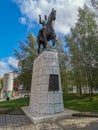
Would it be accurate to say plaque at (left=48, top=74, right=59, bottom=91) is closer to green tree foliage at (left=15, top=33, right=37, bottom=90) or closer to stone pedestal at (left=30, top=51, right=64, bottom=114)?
stone pedestal at (left=30, top=51, right=64, bottom=114)

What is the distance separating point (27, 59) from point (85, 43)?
32.6 ft

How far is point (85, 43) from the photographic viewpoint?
18359mm

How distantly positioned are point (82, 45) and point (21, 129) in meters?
13.3

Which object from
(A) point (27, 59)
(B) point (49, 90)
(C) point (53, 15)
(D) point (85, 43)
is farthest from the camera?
(A) point (27, 59)

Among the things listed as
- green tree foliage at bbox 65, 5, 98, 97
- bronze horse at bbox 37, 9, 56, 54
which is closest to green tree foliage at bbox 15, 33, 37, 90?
green tree foliage at bbox 65, 5, 98, 97

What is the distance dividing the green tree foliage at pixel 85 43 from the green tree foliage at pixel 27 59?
23.8ft

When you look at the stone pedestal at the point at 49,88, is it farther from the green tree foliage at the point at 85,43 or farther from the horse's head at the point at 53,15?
the green tree foliage at the point at 85,43

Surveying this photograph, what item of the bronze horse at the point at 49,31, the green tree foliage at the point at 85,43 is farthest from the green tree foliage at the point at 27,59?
the bronze horse at the point at 49,31

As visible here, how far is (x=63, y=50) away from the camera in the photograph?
2405 cm

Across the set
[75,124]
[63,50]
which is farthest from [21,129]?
[63,50]

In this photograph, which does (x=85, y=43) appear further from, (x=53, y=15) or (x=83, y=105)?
(x=53, y=15)

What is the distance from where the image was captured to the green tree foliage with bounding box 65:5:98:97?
18.0 metres

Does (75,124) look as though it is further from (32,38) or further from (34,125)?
(32,38)

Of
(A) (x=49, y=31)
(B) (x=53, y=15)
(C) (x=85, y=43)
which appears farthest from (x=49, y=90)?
(C) (x=85, y=43)
